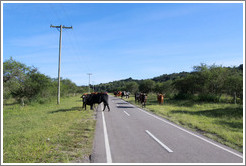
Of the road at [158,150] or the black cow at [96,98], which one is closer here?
the road at [158,150]

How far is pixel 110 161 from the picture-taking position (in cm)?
486

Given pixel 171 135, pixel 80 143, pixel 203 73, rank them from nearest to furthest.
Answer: pixel 80 143 → pixel 171 135 → pixel 203 73

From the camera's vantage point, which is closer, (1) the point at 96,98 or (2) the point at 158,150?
(2) the point at 158,150

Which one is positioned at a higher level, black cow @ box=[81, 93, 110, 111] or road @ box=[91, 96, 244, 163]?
black cow @ box=[81, 93, 110, 111]

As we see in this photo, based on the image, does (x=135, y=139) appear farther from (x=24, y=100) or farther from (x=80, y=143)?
(x=24, y=100)

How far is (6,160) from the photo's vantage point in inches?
195

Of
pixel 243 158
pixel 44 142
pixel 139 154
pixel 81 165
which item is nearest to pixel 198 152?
pixel 243 158

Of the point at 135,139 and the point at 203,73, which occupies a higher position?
the point at 203,73

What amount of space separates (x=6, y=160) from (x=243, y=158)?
6652 mm

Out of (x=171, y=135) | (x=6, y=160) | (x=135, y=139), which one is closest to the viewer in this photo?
(x=6, y=160)

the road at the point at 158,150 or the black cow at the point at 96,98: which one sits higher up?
the black cow at the point at 96,98

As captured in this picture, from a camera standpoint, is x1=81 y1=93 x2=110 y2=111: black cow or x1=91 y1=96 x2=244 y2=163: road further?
x1=81 y1=93 x2=110 y2=111: black cow

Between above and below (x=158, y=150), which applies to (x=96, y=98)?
above

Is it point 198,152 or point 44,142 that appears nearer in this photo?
point 198,152
